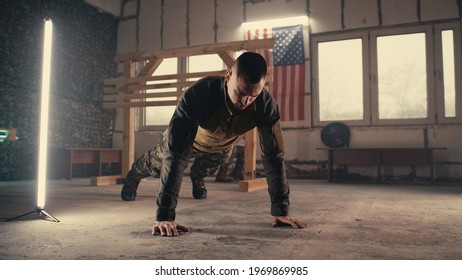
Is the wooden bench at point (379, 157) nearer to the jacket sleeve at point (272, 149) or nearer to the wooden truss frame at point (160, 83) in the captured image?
the wooden truss frame at point (160, 83)

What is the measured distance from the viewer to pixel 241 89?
157 cm

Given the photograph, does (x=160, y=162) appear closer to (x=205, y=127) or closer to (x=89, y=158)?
(x=205, y=127)

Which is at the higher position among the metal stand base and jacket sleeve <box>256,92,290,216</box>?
jacket sleeve <box>256,92,290,216</box>

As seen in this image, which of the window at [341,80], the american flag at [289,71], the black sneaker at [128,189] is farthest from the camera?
the american flag at [289,71]

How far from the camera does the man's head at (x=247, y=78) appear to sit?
153cm

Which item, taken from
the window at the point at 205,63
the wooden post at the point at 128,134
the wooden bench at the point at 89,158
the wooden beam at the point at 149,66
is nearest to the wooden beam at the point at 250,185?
the wooden post at the point at 128,134

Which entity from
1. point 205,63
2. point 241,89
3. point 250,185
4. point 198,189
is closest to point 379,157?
point 250,185

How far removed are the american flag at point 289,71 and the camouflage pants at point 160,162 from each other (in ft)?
11.1

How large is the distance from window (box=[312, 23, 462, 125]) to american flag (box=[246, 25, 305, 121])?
0.80ft

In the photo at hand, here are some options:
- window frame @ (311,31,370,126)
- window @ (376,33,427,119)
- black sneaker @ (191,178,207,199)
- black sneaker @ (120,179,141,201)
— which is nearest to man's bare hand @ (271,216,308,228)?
black sneaker @ (191,178,207,199)

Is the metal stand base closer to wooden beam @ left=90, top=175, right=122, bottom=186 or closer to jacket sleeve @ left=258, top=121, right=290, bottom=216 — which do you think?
jacket sleeve @ left=258, top=121, right=290, bottom=216

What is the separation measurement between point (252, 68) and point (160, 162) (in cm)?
134

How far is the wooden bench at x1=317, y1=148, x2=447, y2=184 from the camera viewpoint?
502 centimetres

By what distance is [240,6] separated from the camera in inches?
263
